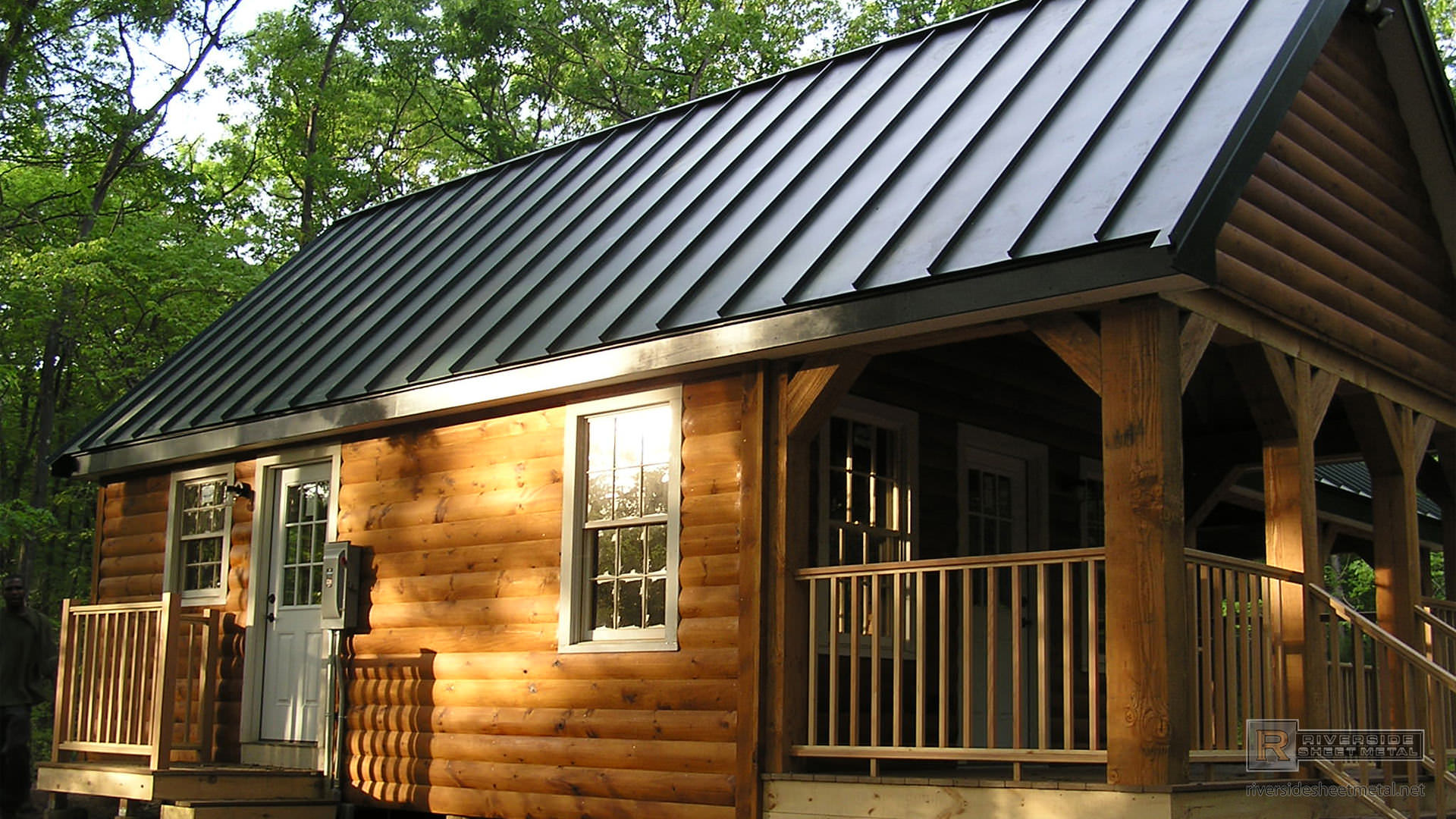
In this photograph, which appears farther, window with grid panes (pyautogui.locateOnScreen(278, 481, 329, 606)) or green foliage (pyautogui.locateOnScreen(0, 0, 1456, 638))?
green foliage (pyautogui.locateOnScreen(0, 0, 1456, 638))

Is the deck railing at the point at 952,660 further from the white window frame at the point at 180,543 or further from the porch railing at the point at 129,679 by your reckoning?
the white window frame at the point at 180,543

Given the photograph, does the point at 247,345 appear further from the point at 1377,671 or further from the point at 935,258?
the point at 1377,671

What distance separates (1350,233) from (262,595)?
8.54 m

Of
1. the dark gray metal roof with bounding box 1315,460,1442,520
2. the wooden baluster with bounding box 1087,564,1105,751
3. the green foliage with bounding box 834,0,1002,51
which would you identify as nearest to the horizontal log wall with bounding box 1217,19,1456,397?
the wooden baluster with bounding box 1087,564,1105,751

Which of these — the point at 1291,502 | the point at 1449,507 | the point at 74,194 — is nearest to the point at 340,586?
the point at 1291,502

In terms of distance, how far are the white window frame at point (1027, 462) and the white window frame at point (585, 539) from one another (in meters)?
2.78

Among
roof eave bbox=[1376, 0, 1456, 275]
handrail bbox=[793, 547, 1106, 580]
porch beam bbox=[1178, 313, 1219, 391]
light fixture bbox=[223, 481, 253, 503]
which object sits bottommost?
handrail bbox=[793, 547, 1106, 580]

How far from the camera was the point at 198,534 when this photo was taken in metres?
12.6

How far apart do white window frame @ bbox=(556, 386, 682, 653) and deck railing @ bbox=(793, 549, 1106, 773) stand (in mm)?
915

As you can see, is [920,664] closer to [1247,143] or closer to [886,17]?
[1247,143]

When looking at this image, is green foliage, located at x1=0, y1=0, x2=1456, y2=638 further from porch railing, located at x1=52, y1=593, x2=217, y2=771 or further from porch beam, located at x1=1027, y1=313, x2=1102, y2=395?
porch beam, located at x1=1027, y1=313, x2=1102, y2=395

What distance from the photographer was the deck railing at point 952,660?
22.3ft

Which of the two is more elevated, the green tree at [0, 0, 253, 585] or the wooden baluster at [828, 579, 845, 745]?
the green tree at [0, 0, 253, 585]

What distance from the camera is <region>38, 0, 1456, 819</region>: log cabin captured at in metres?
7.02
